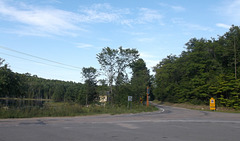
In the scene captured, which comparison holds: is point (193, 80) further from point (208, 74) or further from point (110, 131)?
point (110, 131)

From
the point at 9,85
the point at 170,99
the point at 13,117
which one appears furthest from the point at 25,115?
the point at 170,99

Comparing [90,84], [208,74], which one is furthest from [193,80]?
[90,84]

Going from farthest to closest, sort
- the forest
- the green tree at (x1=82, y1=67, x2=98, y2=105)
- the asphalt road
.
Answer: the green tree at (x1=82, y1=67, x2=98, y2=105), the forest, the asphalt road

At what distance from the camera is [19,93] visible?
39.6m

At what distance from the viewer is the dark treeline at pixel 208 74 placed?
Answer: 42.2 metres

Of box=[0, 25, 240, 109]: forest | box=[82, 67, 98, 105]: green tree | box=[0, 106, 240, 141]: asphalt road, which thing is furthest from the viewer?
box=[82, 67, 98, 105]: green tree

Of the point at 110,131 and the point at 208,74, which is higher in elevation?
the point at 208,74

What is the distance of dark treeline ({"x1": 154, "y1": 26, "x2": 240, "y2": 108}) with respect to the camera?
4219cm

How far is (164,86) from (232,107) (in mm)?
29951

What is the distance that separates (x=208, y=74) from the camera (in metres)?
49.0

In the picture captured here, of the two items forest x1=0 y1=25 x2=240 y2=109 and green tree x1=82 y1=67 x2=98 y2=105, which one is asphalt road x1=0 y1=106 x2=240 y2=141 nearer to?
forest x1=0 y1=25 x2=240 y2=109

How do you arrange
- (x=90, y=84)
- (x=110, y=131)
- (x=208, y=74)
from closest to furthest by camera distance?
(x=110, y=131), (x=208, y=74), (x=90, y=84)

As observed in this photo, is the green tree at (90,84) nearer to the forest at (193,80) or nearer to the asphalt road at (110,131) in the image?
the forest at (193,80)

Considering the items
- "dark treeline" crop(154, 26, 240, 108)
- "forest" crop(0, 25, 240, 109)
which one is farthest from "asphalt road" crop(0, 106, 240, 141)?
"dark treeline" crop(154, 26, 240, 108)
